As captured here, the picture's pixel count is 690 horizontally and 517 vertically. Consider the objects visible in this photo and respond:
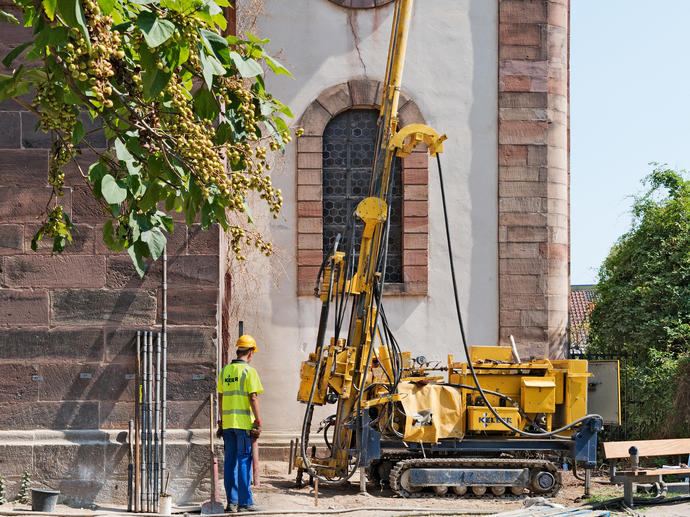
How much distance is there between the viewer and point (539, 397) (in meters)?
12.3

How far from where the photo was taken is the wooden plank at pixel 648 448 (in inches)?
466

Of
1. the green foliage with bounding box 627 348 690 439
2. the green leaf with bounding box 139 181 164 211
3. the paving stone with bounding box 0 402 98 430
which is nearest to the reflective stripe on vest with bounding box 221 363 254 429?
the paving stone with bounding box 0 402 98 430

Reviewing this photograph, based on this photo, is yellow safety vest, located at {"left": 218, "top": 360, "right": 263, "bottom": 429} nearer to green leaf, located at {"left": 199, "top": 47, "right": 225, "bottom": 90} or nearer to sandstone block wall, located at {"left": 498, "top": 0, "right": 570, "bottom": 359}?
green leaf, located at {"left": 199, "top": 47, "right": 225, "bottom": 90}

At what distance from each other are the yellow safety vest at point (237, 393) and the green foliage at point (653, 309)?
776 cm

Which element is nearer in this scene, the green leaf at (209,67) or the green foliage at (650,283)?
the green leaf at (209,67)

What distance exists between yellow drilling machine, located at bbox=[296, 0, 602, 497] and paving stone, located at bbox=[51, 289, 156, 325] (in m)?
2.24

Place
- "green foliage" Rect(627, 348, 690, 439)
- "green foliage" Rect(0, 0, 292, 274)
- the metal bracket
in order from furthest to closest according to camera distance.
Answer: "green foliage" Rect(627, 348, 690, 439), the metal bracket, "green foliage" Rect(0, 0, 292, 274)

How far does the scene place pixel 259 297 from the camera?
50.1 ft

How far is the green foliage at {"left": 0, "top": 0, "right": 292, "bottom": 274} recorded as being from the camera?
15.6 ft

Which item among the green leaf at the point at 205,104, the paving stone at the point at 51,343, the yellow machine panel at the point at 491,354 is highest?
the green leaf at the point at 205,104

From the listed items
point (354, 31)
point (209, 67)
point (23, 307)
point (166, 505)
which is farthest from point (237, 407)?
point (354, 31)

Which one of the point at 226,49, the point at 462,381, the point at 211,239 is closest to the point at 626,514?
the point at 462,381

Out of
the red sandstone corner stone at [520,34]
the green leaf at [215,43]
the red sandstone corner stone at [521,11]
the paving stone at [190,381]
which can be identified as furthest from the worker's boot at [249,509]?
the red sandstone corner stone at [521,11]

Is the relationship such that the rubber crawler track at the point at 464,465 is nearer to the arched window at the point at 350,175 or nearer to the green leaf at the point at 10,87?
the arched window at the point at 350,175
